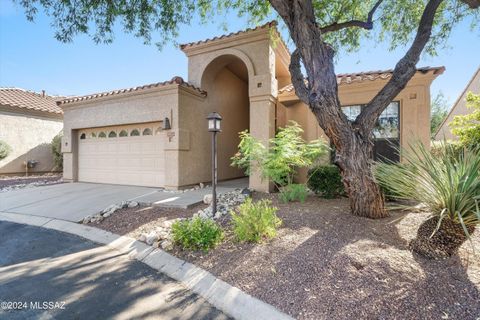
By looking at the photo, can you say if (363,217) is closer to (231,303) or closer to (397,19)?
(231,303)

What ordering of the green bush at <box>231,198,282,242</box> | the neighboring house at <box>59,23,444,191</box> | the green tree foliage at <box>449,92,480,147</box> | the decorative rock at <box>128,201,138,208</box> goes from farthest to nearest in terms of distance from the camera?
the green tree foliage at <box>449,92,480,147</box>
the neighboring house at <box>59,23,444,191</box>
the decorative rock at <box>128,201,138,208</box>
the green bush at <box>231,198,282,242</box>

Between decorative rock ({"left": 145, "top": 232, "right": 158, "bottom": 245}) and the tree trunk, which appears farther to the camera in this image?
the tree trunk

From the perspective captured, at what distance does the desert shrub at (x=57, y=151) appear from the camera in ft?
47.4

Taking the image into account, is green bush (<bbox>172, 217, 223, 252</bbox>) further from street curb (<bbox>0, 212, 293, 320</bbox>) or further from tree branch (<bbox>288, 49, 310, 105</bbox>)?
tree branch (<bbox>288, 49, 310, 105</bbox>)

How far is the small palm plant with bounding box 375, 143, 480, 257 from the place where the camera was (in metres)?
2.87

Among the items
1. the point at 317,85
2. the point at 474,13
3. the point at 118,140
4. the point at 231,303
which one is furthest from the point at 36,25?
the point at 474,13

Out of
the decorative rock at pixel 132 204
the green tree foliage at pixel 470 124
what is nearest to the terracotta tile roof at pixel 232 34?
the decorative rock at pixel 132 204

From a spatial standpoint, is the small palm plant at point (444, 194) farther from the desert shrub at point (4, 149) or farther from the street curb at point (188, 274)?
the desert shrub at point (4, 149)

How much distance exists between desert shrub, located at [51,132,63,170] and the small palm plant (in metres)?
17.4

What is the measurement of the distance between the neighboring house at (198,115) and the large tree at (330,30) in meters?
1.36

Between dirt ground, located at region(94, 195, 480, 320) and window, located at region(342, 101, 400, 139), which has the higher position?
window, located at region(342, 101, 400, 139)

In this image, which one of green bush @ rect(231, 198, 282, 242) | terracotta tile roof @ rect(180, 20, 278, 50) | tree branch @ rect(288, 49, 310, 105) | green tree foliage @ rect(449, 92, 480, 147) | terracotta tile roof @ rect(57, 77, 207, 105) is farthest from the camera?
green tree foliage @ rect(449, 92, 480, 147)

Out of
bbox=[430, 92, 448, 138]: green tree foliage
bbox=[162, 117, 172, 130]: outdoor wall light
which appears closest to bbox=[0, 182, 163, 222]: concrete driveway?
bbox=[162, 117, 172, 130]: outdoor wall light

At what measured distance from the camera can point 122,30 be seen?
20.6ft
